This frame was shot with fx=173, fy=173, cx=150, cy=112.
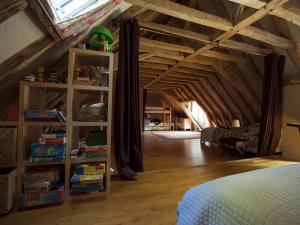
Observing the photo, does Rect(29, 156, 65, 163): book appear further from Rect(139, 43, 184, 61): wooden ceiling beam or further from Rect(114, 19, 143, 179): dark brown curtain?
Rect(139, 43, 184, 61): wooden ceiling beam

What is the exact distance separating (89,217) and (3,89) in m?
1.93

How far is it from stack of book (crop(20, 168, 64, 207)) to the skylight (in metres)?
1.55

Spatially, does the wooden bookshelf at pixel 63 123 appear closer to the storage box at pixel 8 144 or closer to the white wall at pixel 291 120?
the storage box at pixel 8 144

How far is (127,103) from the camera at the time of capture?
2.52 m

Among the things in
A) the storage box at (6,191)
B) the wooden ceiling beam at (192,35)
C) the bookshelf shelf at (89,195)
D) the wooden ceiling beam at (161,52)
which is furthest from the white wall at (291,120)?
the storage box at (6,191)

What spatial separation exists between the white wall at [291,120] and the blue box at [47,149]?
4430 millimetres

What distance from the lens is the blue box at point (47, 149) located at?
1.73 metres

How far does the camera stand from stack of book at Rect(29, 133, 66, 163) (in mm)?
1728

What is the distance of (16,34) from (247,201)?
84.0 inches

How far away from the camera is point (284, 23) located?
3.13 metres

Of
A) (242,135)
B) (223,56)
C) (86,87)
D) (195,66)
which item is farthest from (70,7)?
(242,135)

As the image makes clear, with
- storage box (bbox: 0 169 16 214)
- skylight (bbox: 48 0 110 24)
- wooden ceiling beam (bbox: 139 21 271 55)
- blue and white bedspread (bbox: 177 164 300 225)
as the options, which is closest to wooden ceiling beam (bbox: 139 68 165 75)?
wooden ceiling beam (bbox: 139 21 271 55)

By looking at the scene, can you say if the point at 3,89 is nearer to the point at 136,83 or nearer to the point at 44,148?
the point at 44,148

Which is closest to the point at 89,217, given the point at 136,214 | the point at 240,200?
the point at 136,214
